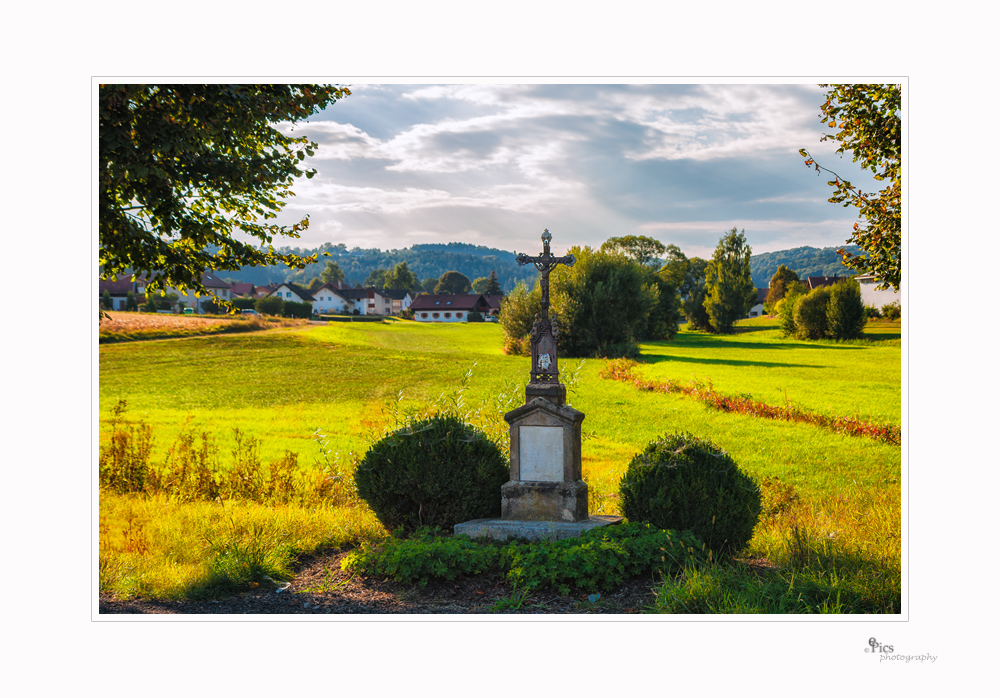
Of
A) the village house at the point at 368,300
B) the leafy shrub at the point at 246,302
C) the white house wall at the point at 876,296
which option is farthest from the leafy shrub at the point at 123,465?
the white house wall at the point at 876,296

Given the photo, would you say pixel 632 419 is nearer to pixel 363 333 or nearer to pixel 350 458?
pixel 350 458

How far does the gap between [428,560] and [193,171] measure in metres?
4.49

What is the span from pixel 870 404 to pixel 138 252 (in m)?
12.4

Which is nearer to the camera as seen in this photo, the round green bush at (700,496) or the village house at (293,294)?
the round green bush at (700,496)

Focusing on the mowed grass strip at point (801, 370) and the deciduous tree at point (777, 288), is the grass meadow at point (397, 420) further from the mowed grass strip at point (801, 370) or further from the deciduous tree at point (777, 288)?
the deciduous tree at point (777, 288)

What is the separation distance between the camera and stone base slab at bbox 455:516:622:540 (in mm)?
5746

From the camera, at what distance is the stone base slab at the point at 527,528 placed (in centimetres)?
575

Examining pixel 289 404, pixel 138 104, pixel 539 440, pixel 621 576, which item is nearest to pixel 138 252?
pixel 138 104

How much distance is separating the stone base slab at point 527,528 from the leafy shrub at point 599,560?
49cm

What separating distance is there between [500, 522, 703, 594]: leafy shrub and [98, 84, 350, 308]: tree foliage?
4.65 m

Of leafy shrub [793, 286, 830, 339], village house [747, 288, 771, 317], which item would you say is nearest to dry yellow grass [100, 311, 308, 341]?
leafy shrub [793, 286, 830, 339]

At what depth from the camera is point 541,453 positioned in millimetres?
6176

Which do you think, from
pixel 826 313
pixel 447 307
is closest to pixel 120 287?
pixel 447 307
